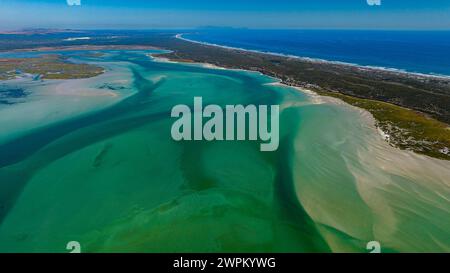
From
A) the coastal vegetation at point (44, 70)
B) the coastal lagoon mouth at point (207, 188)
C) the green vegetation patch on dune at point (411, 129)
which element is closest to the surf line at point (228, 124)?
the coastal lagoon mouth at point (207, 188)

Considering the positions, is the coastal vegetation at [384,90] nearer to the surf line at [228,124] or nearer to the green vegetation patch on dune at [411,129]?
the green vegetation patch on dune at [411,129]

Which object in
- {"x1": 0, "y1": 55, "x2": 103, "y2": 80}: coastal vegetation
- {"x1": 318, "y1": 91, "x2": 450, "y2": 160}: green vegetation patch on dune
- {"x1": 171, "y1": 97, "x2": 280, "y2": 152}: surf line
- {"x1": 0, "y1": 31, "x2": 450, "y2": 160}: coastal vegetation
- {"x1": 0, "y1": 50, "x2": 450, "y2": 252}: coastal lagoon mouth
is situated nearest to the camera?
{"x1": 0, "y1": 50, "x2": 450, "y2": 252}: coastal lagoon mouth

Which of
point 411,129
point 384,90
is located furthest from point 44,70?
point 411,129

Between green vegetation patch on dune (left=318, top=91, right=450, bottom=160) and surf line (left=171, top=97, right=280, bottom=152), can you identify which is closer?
green vegetation patch on dune (left=318, top=91, right=450, bottom=160)

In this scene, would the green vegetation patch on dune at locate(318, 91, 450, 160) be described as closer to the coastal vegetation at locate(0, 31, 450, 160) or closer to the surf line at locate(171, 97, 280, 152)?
the coastal vegetation at locate(0, 31, 450, 160)

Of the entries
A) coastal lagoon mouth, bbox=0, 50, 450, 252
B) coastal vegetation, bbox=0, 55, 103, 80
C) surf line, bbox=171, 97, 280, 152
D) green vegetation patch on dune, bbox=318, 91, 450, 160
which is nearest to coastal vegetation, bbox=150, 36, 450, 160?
green vegetation patch on dune, bbox=318, 91, 450, 160

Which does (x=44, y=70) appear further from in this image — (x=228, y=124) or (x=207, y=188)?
(x=207, y=188)
